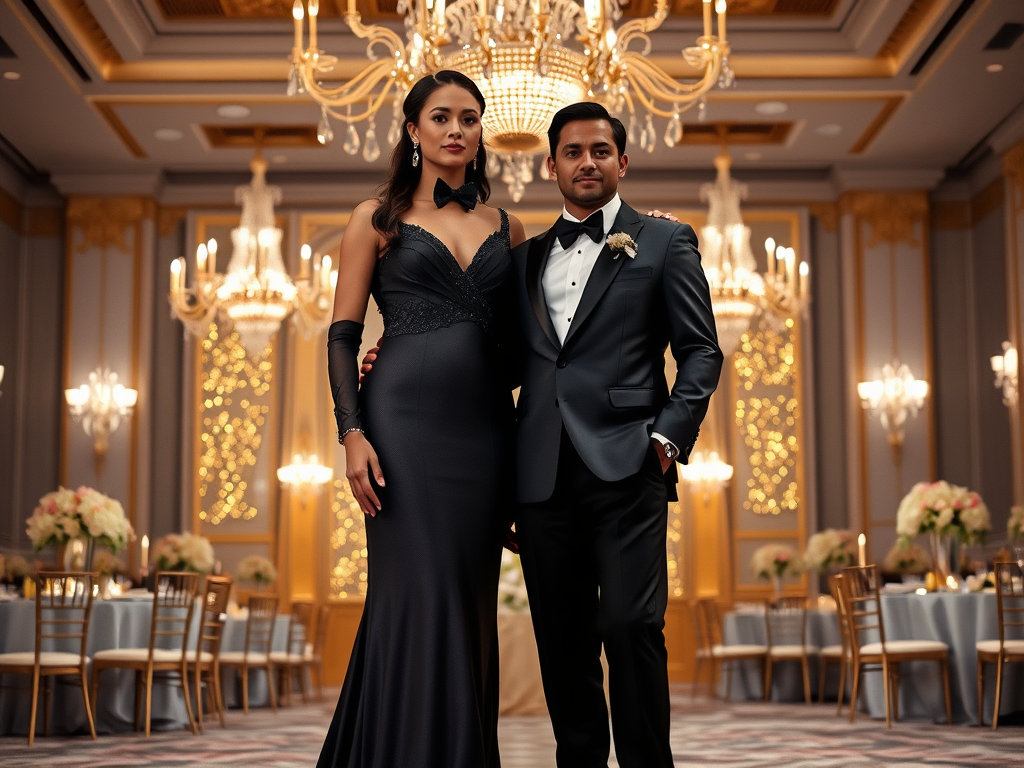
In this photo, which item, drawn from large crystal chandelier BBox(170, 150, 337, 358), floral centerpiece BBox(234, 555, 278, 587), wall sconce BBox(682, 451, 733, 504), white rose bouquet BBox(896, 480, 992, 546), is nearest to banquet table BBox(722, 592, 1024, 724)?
white rose bouquet BBox(896, 480, 992, 546)

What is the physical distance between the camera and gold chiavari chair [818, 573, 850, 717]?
27.3 ft

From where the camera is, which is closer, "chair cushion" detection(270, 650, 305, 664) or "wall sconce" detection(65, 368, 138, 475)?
"chair cushion" detection(270, 650, 305, 664)

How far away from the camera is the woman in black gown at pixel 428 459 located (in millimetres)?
2965

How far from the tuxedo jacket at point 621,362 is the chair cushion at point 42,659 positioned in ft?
15.4

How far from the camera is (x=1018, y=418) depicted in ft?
33.6

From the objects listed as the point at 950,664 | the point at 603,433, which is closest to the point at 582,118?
the point at 603,433

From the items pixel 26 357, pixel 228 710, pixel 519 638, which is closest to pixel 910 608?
pixel 519 638

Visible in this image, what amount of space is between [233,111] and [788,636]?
6156mm

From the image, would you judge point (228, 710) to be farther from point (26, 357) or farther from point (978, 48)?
point (978, 48)

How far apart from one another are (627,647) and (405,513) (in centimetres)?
62

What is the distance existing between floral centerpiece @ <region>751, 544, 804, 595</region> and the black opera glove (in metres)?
7.73

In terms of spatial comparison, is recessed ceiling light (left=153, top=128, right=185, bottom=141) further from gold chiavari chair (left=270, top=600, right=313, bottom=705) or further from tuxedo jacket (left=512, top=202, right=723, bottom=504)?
tuxedo jacket (left=512, top=202, right=723, bottom=504)

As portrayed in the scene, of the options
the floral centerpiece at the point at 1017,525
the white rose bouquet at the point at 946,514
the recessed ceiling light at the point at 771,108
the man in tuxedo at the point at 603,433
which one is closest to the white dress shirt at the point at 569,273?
the man in tuxedo at the point at 603,433

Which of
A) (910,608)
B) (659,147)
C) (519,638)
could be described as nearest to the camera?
(910,608)
